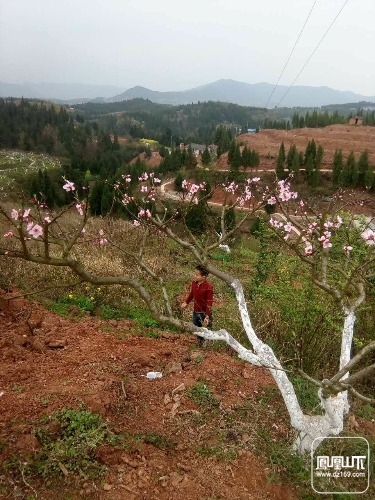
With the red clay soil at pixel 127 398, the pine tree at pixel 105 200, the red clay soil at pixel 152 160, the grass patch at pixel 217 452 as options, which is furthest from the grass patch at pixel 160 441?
the red clay soil at pixel 152 160

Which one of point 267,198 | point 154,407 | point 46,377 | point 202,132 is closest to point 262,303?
point 267,198

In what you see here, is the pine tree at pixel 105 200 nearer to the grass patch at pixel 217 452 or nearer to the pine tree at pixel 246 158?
the pine tree at pixel 246 158

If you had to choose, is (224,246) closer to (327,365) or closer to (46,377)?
(327,365)

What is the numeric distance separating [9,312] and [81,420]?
3.40 m

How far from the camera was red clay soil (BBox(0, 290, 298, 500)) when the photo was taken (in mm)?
3822

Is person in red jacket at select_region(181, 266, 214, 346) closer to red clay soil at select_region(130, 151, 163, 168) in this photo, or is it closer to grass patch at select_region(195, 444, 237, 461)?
grass patch at select_region(195, 444, 237, 461)

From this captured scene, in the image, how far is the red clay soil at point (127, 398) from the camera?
3822 millimetres

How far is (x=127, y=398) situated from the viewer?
493 centimetres

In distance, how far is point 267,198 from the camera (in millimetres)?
5840
